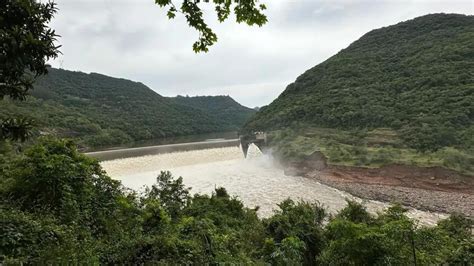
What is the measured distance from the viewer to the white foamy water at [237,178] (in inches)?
1057

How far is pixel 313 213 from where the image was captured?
15.6m

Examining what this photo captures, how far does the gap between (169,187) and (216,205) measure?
276 centimetres

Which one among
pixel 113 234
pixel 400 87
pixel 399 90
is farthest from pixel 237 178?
pixel 400 87

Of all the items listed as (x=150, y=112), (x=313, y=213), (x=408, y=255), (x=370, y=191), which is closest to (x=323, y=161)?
(x=370, y=191)

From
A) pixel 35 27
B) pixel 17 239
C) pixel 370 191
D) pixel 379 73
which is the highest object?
pixel 379 73

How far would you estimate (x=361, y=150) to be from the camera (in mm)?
35625

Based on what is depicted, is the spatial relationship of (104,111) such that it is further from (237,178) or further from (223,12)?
(223,12)

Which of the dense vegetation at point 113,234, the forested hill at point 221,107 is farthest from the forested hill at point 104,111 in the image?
the dense vegetation at point 113,234

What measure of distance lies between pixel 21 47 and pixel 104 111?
270 feet

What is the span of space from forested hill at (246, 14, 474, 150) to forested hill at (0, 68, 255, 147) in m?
24.5

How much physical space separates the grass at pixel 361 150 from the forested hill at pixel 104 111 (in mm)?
29195

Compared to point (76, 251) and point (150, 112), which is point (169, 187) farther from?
point (150, 112)

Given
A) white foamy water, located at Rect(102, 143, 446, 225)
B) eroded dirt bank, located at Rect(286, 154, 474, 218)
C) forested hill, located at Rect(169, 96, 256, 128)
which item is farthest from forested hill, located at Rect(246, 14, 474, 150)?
forested hill, located at Rect(169, 96, 256, 128)

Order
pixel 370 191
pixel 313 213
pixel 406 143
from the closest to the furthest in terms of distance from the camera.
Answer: pixel 313 213
pixel 370 191
pixel 406 143
